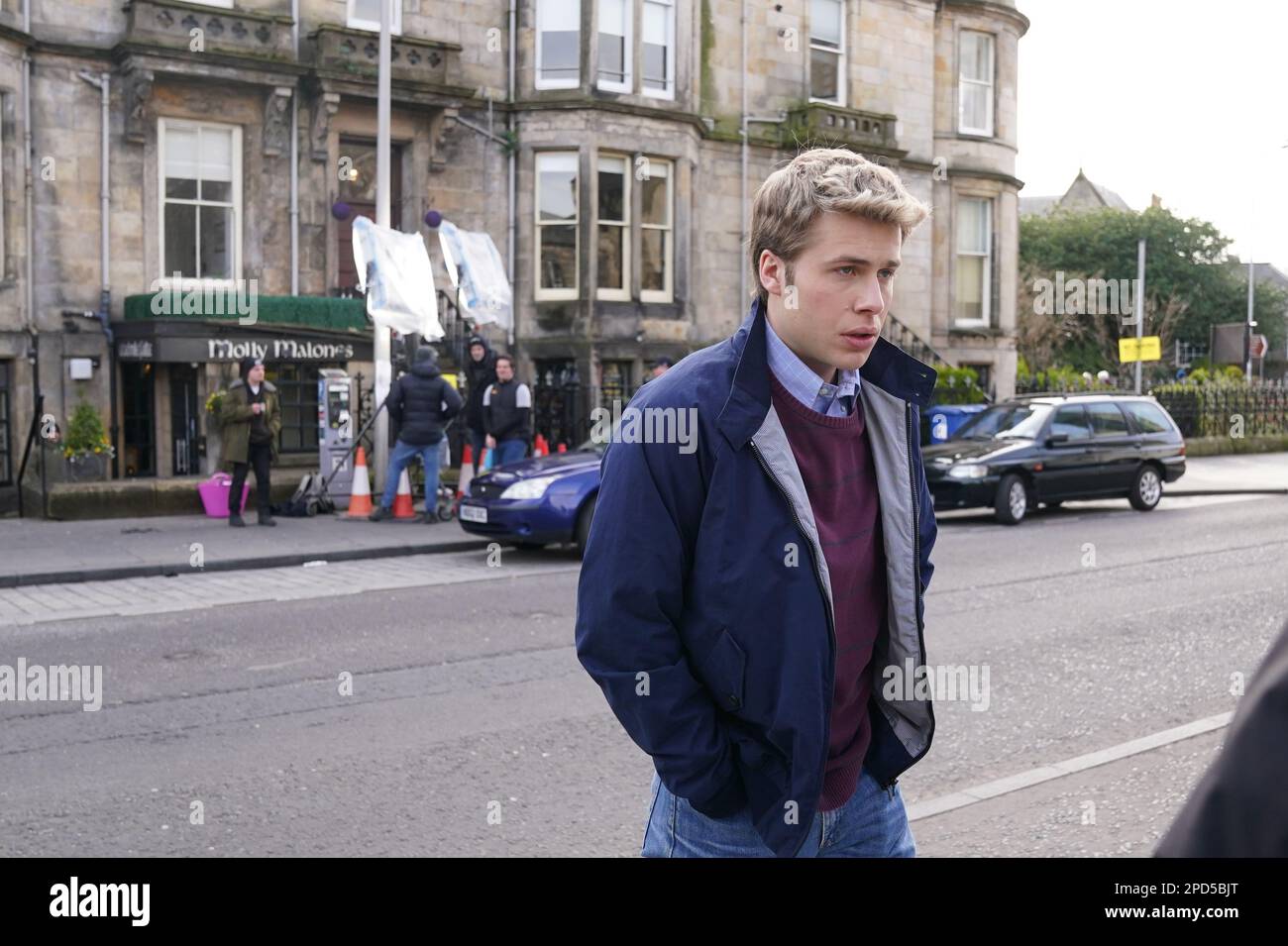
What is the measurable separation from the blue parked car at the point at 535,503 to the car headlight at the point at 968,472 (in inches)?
209

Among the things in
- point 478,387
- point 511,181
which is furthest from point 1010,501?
point 511,181

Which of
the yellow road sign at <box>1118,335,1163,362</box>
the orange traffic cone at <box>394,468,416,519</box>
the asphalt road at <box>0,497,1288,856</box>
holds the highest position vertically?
the yellow road sign at <box>1118,335,1163,362</box>

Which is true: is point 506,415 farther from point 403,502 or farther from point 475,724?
point 475,724

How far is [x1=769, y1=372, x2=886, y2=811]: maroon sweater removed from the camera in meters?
2.61

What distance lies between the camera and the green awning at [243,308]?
17.8m

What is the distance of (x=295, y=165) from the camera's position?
1962 centimetres

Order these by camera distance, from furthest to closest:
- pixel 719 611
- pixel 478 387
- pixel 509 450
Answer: pixel 478 387
pixel 509 450
pixel 719 611

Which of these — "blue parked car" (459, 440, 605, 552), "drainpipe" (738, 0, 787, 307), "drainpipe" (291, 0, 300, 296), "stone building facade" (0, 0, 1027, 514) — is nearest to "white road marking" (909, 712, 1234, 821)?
"blue parked car" (459, 440, 605, 552)

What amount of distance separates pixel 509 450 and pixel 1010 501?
628cm

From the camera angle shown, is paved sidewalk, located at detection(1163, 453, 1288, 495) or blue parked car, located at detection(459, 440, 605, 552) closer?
blue parked car, located at detection(459, 440, 605, 552)

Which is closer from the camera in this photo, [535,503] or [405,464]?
[535,503]

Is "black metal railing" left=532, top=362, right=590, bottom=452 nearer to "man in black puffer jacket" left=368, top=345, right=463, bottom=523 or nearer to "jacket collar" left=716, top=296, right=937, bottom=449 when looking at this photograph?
"man in black puffer jacket" left=368, top=345, right=463, bottom=523

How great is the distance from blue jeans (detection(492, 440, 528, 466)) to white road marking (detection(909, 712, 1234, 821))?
34.8 feet
